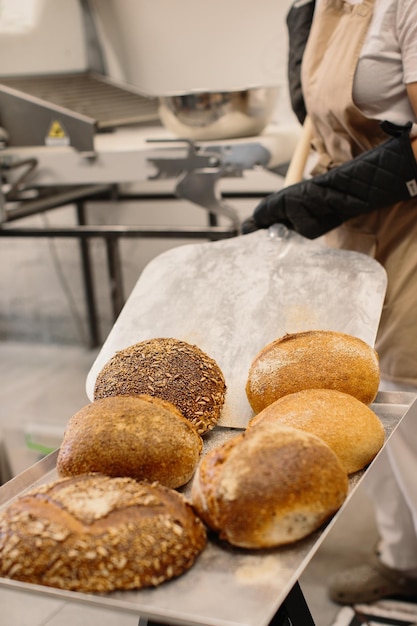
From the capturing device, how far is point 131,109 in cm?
324

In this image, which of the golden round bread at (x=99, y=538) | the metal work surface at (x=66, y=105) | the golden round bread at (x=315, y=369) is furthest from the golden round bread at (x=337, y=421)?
the metal work surface at (x=66, y=105)

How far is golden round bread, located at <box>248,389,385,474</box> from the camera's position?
789 mm

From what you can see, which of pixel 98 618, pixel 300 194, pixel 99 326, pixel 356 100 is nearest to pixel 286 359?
pixel 300 194

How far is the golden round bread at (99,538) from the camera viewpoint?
24.4 inches

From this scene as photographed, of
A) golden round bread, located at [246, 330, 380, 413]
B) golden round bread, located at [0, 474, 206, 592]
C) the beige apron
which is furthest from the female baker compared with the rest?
golden round bread, located at [0, 474, 206, 592]

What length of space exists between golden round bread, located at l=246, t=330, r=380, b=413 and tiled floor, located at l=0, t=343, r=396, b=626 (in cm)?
25

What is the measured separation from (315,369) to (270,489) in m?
0.30

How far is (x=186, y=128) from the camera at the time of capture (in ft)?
8.04

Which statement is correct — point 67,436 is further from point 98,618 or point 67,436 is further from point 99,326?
point 99,326

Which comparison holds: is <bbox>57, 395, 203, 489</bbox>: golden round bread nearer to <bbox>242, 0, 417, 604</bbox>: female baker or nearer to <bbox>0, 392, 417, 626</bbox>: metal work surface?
→ <bbox>0, 392, 417, 626</bbox>: metal work surface

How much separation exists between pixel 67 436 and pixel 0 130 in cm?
219

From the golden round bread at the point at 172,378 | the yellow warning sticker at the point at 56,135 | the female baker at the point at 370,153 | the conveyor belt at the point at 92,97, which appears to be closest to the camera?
the golden round bread at the point at 172,378

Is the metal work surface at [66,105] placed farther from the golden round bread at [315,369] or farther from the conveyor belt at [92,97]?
the golden round bread at [315,369]

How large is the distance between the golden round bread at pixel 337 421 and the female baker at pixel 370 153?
1.87 ft
